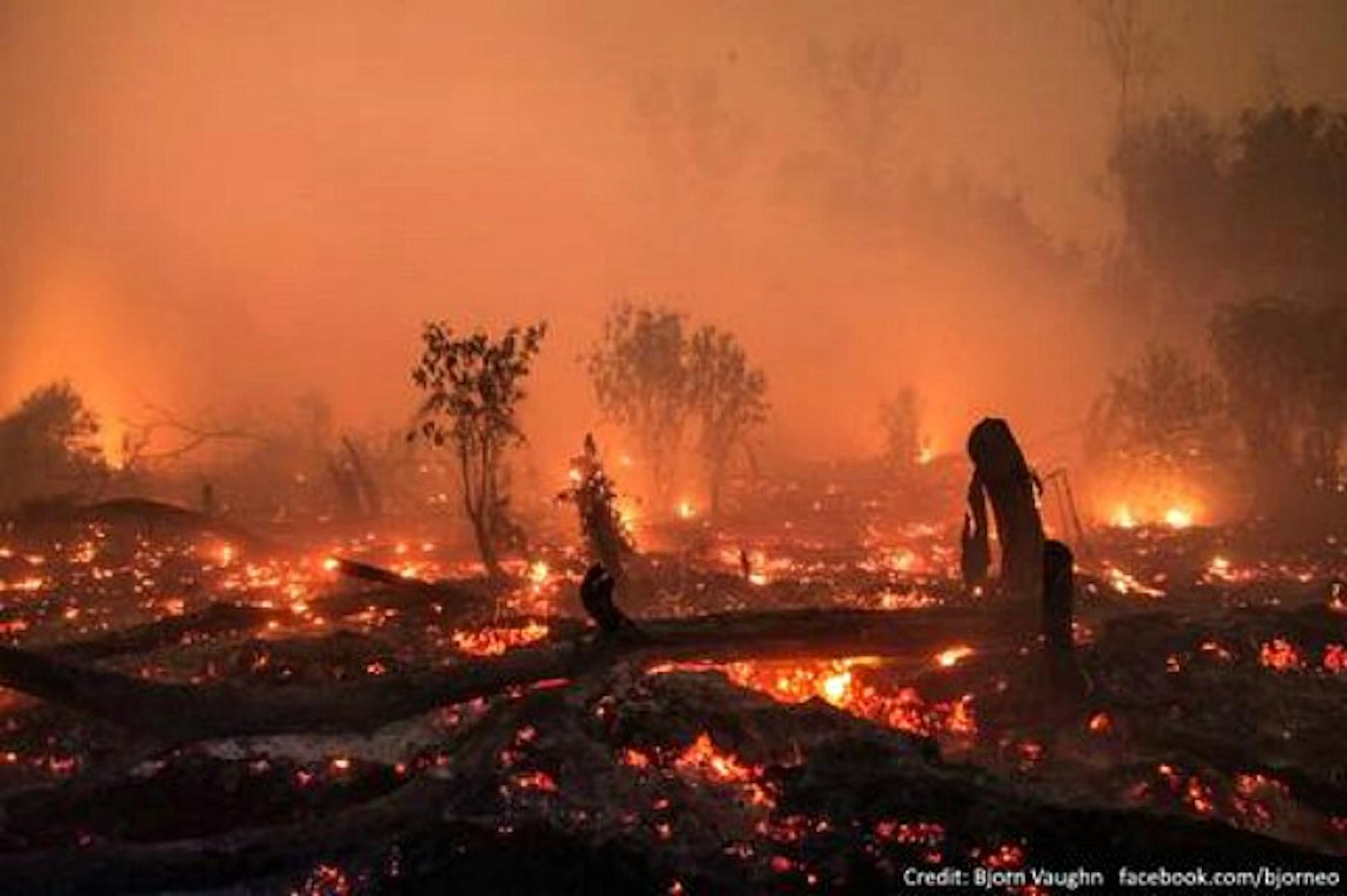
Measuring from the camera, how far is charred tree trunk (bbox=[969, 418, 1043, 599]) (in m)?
15.5

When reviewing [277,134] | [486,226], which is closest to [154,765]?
[486,226]

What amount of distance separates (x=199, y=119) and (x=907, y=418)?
90429 mm

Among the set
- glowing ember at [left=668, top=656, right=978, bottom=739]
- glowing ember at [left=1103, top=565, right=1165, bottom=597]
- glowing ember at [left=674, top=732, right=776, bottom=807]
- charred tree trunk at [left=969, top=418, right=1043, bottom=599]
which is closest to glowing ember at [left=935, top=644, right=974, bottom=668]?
glowing ember at [left=668, top=656, right=978, bottom=739]

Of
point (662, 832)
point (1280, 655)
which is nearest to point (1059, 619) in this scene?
point (1280, 655)

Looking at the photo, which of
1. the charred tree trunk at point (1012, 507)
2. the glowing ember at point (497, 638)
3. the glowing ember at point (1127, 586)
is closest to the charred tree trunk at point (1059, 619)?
the charred tree trunk at point (1012, 507)

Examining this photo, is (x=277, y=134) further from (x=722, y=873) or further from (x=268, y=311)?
(x=722, y=873)

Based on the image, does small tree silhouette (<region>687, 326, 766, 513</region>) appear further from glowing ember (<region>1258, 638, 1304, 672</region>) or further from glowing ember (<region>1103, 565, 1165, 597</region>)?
glowing ember (<region>1258, 638, 1304, 672</region>)

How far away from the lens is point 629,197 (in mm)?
98625

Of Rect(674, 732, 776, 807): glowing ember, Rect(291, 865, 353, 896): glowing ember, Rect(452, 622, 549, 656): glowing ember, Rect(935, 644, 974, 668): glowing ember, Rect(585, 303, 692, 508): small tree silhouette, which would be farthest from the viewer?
Rect(585, 303, 692, 508): small tree silhouette

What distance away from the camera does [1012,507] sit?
51.2 feet

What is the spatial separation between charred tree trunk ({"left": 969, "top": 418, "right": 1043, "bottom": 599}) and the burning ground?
49.8 inches

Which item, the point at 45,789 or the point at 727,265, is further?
the point at 727,265

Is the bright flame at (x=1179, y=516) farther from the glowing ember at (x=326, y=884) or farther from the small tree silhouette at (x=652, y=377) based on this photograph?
the glowing ember at (x=326, y=884)

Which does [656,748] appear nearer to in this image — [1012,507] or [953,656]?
[953,656]
